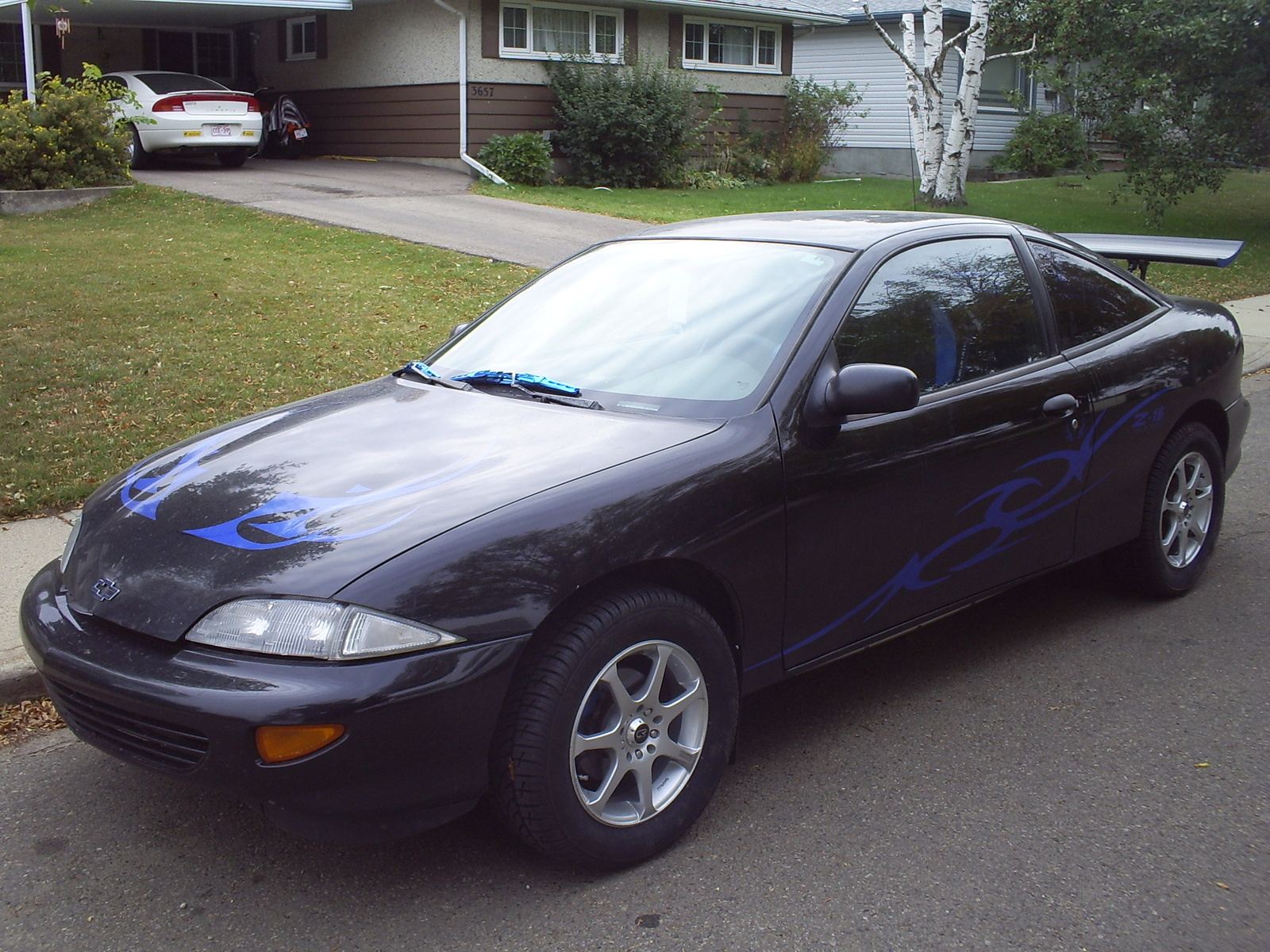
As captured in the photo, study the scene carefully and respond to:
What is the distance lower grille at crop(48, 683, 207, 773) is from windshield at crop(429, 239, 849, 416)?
5.00ft

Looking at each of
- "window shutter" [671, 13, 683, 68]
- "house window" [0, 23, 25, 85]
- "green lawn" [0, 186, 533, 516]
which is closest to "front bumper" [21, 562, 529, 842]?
"green lawn" [0, 186, 533, 516]

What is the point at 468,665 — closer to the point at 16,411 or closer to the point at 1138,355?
the point at 1138,355

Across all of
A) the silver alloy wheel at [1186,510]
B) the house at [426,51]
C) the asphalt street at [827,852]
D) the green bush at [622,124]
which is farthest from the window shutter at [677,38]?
the asphalt street at [827,852]

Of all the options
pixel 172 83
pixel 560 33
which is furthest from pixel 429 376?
pixel 560 33

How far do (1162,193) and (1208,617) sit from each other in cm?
1522

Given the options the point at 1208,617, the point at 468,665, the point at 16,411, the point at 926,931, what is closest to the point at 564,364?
the point at 468,665

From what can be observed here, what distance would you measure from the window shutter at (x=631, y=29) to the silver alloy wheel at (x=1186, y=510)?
65.2 feet

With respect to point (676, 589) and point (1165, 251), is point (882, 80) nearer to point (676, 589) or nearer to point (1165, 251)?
point (1165, 251)

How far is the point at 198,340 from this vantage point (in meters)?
8.67

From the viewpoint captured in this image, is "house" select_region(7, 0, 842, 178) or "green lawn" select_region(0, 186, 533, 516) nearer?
"green lawn" select_region(0, 186, 533, 516)

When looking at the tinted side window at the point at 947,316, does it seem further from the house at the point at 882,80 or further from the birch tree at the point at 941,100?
the house at the point at 882,80

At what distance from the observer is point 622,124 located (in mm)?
20828

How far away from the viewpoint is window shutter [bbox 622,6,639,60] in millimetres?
23281

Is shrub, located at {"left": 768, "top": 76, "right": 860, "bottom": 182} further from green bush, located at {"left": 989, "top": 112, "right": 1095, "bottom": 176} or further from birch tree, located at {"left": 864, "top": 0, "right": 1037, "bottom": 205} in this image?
birch tree, located at {"left": 864, "top": 0, "right": 1037, "bottom": 205}
